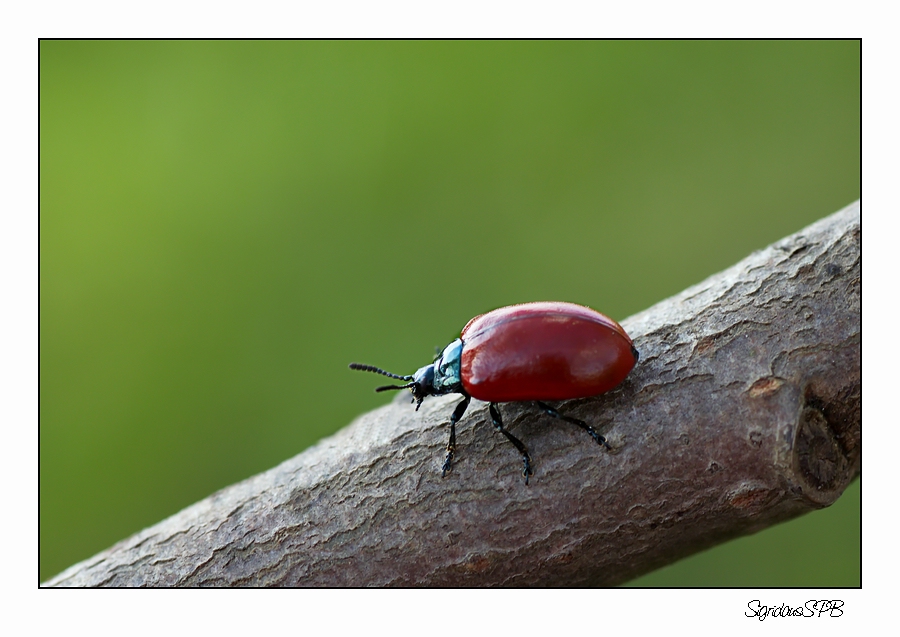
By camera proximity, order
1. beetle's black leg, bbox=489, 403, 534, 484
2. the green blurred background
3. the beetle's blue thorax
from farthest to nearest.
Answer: the green blurred background
the beetle's blue thorax
beetle's black leg, bbox=489, 403, 534, 484

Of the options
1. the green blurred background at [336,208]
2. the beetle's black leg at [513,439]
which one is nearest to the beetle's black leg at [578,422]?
the beetle's black leg at [513,439]

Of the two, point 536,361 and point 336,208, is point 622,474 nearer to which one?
point 536,361

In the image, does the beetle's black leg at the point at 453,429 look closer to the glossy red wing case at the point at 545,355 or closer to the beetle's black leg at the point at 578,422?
the glossy red wing case at the point at 545,355

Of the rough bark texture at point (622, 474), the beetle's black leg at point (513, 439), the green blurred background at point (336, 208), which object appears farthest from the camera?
the green blurred background at point (336, 208)

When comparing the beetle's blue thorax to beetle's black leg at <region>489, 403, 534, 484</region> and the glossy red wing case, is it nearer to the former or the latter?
the glossy red wing case

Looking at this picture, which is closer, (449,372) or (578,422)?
(578,422)

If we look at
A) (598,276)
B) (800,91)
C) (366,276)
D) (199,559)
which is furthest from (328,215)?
(800,91)

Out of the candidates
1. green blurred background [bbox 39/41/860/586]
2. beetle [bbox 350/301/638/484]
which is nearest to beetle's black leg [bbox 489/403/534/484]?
beetle [bbox 350/301/638/484]

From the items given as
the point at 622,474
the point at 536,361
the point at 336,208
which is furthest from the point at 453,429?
the point at 336,208
